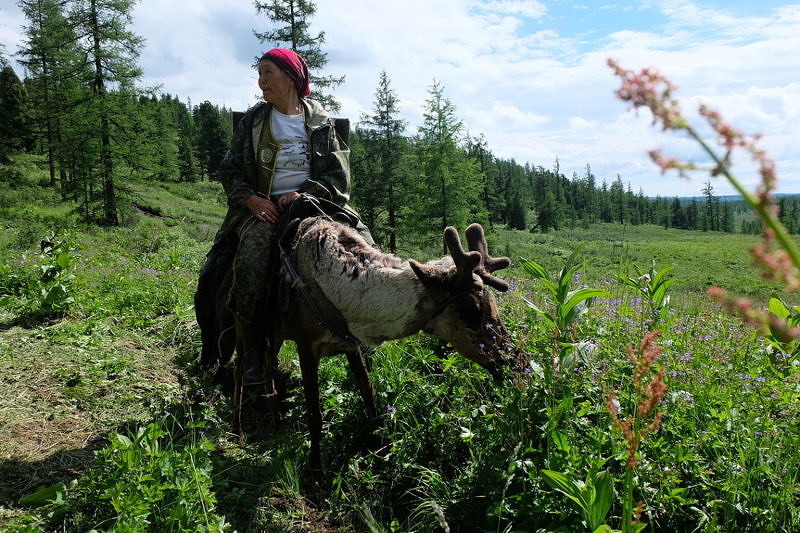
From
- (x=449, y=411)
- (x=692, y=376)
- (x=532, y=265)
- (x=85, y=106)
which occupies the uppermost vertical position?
(x=85, y=106)

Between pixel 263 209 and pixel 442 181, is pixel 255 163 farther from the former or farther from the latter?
pixel 442 181

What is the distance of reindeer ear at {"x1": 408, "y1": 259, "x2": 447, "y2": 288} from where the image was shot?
11.0 feet

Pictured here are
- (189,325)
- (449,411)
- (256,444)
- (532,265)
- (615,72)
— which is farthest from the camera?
(189,325)

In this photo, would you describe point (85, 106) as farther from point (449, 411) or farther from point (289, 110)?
point (449, 411)

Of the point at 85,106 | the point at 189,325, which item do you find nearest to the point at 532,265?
the point at 189,325

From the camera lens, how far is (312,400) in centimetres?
409

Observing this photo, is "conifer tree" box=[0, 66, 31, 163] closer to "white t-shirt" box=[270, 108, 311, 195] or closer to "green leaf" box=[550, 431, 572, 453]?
"white t-shirt" box=[270, 108, 311, 195]

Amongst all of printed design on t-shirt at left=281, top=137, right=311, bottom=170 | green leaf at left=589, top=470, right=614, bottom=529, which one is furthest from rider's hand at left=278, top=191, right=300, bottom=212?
green leaf at left=589, top=470, right=614, bottom=529

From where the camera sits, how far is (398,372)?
4684 millimetres

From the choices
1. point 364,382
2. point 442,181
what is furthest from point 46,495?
point 442,181

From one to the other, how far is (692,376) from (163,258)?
13455mm

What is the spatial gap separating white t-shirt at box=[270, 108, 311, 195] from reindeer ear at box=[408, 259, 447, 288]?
6.08 ft

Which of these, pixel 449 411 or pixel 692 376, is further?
pixel 449 411

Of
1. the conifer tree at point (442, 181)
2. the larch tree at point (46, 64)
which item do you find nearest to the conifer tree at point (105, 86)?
the larch tree at point (46, 64)
